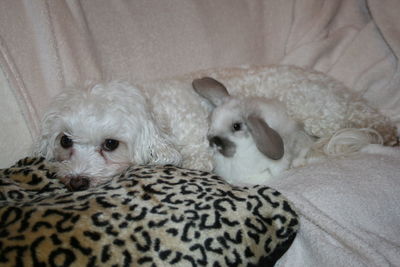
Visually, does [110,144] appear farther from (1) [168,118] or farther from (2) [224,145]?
(2) [224,145]

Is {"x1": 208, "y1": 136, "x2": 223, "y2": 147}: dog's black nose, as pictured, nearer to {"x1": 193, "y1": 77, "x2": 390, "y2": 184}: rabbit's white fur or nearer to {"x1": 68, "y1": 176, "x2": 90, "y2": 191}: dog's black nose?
{"x1": 193, "y1": 77, "x2": 390, "y2": 184}: rabbit's white fur

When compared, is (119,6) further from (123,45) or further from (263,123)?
(263,123)

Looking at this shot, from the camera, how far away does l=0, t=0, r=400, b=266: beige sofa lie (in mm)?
1441

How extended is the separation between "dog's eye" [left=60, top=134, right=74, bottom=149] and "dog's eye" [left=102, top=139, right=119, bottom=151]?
0.51ft

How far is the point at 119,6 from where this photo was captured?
2.00 m

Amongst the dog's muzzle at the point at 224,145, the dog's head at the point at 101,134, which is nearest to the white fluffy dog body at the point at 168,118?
the dog's head at the point at 101,134

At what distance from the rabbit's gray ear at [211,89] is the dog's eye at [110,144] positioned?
0.51 meters

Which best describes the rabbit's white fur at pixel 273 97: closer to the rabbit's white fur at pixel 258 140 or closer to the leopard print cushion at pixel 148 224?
the rabbit's white fur at pixel 258 140

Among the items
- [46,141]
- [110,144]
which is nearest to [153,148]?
[110,144]

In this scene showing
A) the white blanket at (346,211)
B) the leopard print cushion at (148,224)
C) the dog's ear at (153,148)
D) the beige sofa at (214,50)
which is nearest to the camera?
the leopard print cushion at (148,224)

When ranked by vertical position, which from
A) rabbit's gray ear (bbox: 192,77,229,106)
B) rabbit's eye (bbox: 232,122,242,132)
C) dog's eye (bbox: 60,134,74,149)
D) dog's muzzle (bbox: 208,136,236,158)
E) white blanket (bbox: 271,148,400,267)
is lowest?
white blanket (bbox: 271,148,400,267)

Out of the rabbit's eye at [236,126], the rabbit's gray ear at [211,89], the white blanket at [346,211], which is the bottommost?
the white blanket at [346,211]

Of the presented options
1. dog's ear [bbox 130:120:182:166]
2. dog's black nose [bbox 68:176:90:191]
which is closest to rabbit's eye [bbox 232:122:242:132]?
dog's ear [bbox 130:120:182:166]

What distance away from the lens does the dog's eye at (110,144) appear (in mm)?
1733
